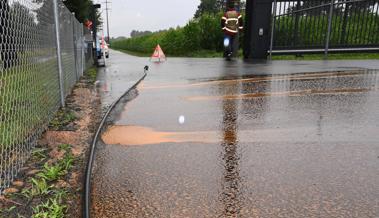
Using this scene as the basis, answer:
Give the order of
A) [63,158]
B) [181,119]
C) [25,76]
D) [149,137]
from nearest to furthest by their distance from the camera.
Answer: [63,158], [25,76], [149,137], [181,119]

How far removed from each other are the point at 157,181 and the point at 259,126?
1860 millimetres

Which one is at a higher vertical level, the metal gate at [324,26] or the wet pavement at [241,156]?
the metal gate at [324,26]

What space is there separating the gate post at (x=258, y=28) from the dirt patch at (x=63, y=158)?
979 centimetres

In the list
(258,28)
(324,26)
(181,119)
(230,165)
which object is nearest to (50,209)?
(230,165)

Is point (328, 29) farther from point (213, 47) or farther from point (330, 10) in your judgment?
point (213, 47)

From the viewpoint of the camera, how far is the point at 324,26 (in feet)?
46.5

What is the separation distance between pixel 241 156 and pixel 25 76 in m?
2.35

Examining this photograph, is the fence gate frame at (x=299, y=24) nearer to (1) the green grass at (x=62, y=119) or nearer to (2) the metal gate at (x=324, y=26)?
(2) the metal gate at (x=324, y=26)

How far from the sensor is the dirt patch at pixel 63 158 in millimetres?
2402

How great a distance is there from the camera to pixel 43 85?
15.0 feet

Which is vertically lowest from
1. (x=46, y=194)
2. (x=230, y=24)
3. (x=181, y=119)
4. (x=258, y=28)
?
(x=46, y=194)

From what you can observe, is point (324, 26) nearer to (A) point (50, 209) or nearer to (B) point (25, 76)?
(B) point (25, 76)

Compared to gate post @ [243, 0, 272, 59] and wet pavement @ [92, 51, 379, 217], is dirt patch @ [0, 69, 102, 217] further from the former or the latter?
gate post @ [243, 0, 272, 59]

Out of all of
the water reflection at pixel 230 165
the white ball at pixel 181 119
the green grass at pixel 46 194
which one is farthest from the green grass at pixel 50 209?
the white ball at pixel 181 119
